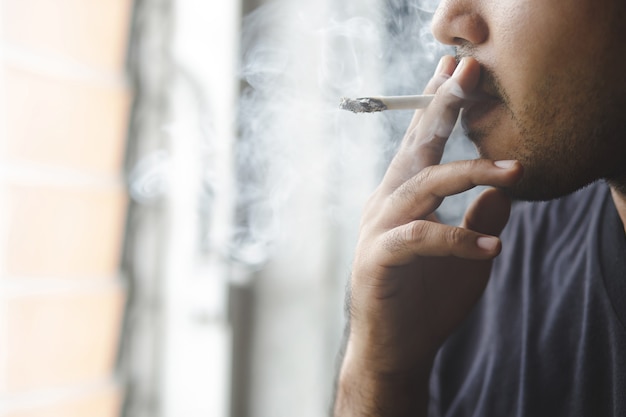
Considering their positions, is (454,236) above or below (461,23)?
below

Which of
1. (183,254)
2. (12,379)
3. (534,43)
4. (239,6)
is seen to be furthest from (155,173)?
(534,43)

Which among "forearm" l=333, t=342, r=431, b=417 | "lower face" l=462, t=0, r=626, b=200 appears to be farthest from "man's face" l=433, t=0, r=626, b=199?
"forearm" l=333, t=342, r=431, b=417

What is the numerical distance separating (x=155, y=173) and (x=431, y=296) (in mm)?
886

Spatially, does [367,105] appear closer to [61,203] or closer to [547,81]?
[547,81]

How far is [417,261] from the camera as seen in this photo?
0.75 m

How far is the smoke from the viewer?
1.07m

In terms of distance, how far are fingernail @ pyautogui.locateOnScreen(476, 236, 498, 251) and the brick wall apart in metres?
1.07

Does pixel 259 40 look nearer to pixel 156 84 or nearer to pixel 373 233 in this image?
pixel 156 84

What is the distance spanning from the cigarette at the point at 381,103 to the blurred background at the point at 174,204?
442 mm

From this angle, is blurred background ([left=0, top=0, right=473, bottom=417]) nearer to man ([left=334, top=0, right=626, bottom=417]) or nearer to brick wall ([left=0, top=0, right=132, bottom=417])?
brick wall ([left=0, top=0, right=132, bottom=417])

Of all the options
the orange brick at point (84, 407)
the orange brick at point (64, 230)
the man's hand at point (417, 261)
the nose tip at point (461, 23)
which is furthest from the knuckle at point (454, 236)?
the orange brick at point (84, 407)

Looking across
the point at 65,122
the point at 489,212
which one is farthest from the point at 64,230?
the point at 489,212

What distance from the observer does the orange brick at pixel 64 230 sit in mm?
1200

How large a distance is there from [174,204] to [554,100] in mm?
1028
